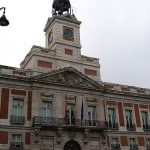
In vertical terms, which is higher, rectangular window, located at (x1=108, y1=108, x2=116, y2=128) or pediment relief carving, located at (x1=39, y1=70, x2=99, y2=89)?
pediment relief carving, located at (x1=39, y1=70, x2=99, y2=89)

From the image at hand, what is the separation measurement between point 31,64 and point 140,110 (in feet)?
48.3

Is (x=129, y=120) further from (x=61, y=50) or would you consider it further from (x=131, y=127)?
(x=61, y=50)

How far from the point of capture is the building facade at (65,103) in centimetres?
2827

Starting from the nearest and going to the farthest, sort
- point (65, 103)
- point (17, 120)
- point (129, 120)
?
point (17, 120) → point (65, 103) → point (129, 120)

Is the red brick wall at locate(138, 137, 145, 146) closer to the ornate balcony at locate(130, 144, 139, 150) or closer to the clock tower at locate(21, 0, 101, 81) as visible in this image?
the ornate balcony at locate(130, 144, 139, 150)

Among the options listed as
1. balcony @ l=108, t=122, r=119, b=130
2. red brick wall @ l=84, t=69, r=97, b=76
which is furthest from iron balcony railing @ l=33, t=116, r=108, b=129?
red brick wall @ l=84, t=69, r=97, b=76

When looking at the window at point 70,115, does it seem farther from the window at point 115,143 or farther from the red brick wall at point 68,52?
the red brick wall at point 68,52

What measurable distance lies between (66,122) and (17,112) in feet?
16.5

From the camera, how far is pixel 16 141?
27.4 m

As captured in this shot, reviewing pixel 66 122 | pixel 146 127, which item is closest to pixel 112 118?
pixel 146 127

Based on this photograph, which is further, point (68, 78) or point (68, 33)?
point (68, 33)

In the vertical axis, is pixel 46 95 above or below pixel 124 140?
above

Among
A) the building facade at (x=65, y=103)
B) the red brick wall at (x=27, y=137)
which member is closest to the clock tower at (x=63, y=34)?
the building facade at (x=65, y=103)

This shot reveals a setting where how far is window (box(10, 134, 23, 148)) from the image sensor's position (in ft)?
88.9
